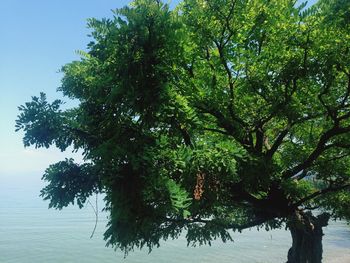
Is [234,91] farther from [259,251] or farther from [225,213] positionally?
[259,251]

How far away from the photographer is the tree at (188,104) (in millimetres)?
10211

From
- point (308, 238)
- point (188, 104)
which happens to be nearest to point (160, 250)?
point (308, 238)

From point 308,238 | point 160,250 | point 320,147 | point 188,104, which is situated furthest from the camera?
point 160,250

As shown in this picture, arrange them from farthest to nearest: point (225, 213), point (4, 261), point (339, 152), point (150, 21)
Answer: point (4, 261) → point (225, 213) → point (339, 152) → point (150, 21)

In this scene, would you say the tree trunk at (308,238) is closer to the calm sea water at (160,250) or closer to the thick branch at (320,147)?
the thick branch at (320,147)

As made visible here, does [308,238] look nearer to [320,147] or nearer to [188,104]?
[320,147]

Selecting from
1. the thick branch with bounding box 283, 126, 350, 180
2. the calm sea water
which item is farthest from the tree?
the calm sea water

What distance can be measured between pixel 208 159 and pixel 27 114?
6.38 m

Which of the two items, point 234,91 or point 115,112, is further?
point 234,91

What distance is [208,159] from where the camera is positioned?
1017 cm

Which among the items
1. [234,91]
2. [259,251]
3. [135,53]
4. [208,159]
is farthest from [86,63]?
[259,251]

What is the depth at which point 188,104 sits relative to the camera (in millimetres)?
12258

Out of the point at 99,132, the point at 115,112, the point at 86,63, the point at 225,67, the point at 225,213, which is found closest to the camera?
the point at 115,112

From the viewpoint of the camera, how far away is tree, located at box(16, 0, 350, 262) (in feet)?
33.5
